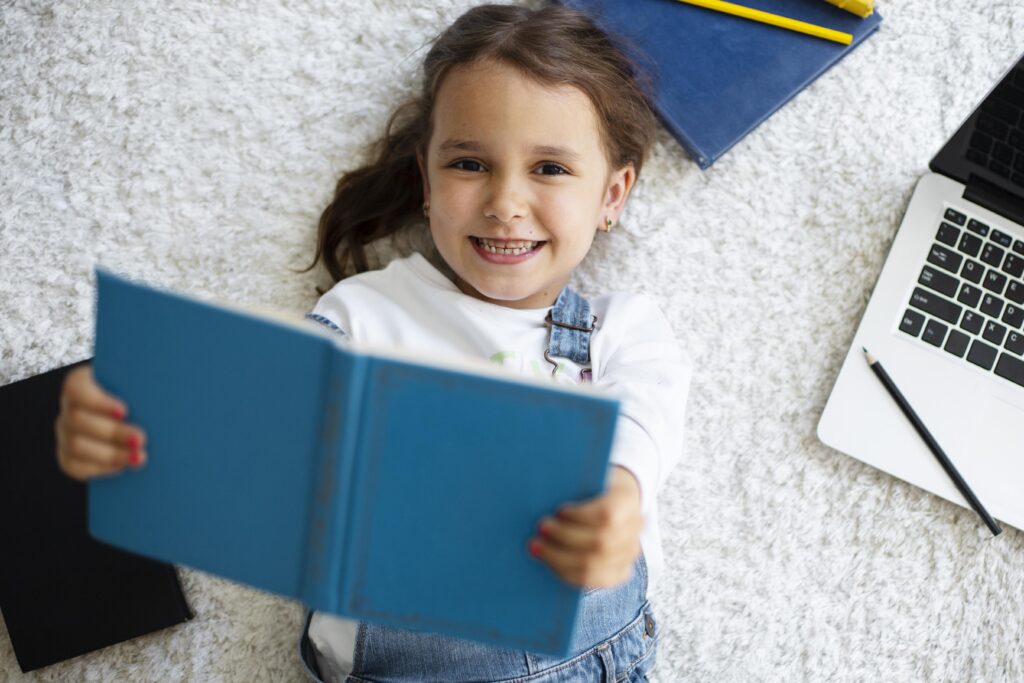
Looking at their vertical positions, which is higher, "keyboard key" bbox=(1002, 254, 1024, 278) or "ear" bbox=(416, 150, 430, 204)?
"keyboard key" bbox=(1002, 254, 1024, 278)

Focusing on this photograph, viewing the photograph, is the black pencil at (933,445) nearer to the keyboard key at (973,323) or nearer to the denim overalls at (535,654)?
the keyboard key at (973,323)

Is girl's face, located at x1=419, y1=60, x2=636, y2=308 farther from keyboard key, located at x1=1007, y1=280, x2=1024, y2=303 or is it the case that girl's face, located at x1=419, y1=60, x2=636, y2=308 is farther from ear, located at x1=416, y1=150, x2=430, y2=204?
keyboard key, located at x1=1007, y1=280, x2=1024, y2=303

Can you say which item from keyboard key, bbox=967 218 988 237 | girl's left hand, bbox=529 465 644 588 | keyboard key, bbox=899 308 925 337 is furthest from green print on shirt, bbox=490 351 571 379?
keyboard key, bbox=967 218 988 237

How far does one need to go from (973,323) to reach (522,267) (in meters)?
0.50

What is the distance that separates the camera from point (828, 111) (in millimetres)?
921

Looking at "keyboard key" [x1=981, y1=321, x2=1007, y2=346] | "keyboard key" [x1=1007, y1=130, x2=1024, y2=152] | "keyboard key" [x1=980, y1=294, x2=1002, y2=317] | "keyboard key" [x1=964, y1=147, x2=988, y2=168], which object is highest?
"keyboard key" [x1=1007, y1=130, x2=1024, y2=152]

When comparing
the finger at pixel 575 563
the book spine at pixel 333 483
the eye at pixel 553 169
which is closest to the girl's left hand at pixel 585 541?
the finger at pixel 575 563

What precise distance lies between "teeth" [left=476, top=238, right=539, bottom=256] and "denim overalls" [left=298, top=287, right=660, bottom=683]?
0.10 metres

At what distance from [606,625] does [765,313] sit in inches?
15.5

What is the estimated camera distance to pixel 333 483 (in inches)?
19.7

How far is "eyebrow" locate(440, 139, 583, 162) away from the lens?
2.43 ft

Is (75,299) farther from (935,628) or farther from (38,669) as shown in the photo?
(935,628)

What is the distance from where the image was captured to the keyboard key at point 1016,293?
0.86 m

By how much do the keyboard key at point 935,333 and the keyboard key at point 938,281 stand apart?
37mm
